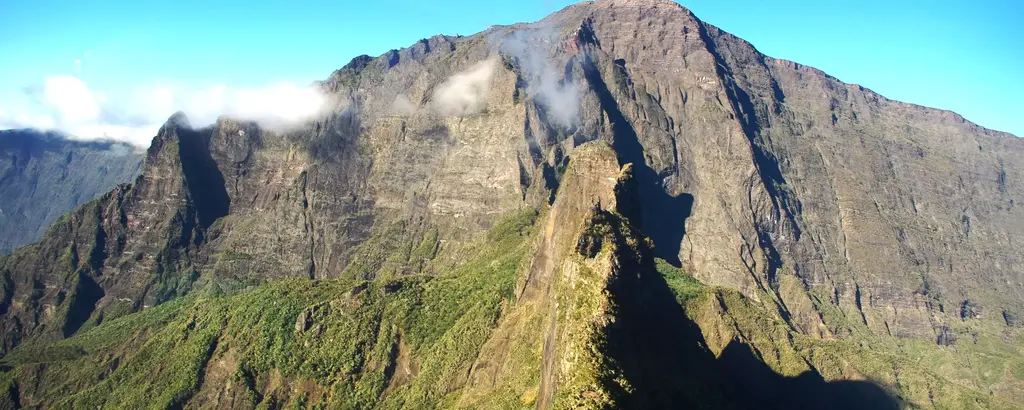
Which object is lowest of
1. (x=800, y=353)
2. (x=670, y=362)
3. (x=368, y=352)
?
(x=368, y=352)

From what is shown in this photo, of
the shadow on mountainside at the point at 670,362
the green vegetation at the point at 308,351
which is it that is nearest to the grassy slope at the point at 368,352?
the green vegetation at the point at 308,351

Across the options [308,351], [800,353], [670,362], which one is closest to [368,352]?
[308,351]

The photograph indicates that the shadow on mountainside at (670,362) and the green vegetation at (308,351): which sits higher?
the shadow on mountainside at (670,362)

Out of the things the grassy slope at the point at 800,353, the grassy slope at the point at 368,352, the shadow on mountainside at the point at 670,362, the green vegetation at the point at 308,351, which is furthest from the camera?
the grassy slope at the point at 800,353

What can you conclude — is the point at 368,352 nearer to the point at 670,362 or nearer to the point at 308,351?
the point at 308,351

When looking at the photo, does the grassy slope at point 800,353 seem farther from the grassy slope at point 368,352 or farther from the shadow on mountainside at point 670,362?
the shadow on mountainside at point 670,362

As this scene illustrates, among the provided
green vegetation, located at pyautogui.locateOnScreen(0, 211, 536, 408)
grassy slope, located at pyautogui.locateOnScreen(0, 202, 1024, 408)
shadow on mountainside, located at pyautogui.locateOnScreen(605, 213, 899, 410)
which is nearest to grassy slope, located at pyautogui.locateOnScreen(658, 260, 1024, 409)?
grassy slope, located at pyautogui.locateOnScreen(0, 202, 1024, 408)

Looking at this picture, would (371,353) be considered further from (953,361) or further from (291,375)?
(953,361)

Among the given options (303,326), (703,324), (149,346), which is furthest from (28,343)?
(703,324)
